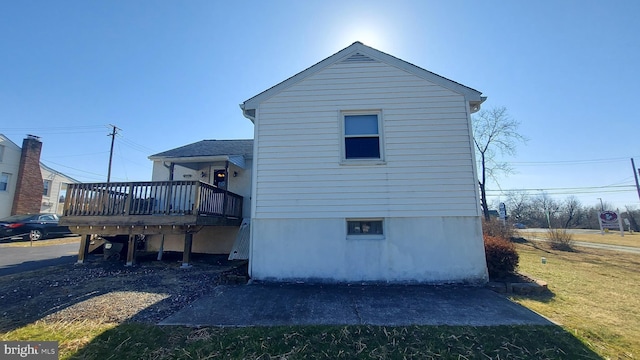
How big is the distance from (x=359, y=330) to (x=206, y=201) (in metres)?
6.65

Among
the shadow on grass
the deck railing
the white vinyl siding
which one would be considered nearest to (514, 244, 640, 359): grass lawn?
the shadow on grass

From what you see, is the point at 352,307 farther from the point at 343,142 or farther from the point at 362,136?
the point at 362,136

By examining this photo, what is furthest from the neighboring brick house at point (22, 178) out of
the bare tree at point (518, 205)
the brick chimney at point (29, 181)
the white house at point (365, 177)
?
the bare tree at point (518, 205)

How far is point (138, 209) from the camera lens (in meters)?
8.27

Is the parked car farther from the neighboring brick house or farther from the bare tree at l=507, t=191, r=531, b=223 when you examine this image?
the bare tree at l=507, t=191, r=531, b=223

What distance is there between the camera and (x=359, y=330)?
12.1ft

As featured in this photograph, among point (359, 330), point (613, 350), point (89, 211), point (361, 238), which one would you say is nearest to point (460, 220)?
point (361, 238)

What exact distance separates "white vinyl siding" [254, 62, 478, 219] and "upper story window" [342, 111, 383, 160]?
168 millimetres

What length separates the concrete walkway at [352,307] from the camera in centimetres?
403

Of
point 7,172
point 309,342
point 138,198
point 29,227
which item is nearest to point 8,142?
point 7,172

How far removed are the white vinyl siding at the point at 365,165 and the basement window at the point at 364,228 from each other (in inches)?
9.3

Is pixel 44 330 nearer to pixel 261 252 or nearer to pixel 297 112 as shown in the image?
pixel 261 252

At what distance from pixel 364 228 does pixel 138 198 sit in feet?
23.4

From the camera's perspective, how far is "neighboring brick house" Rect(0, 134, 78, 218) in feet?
66.5
